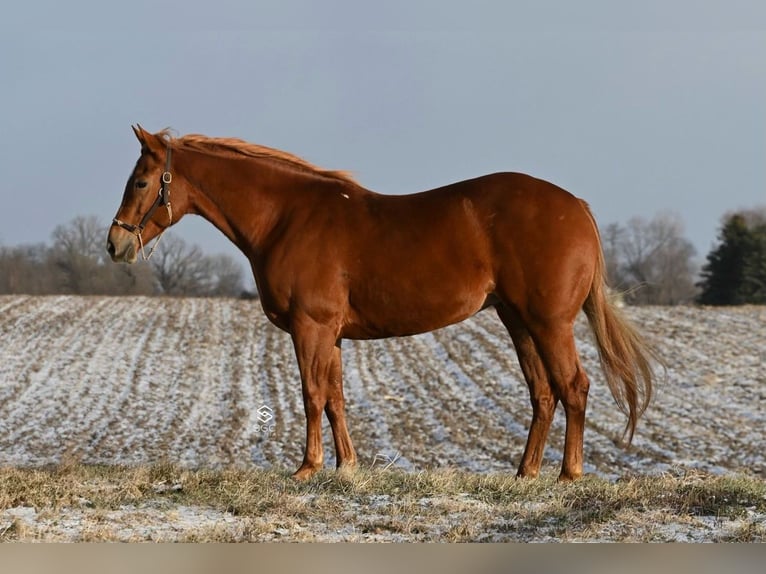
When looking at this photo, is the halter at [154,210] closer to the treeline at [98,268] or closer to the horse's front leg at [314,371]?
the horse's front leg at [314,371]

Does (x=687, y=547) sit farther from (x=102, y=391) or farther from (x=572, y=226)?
(x=102, y=391)

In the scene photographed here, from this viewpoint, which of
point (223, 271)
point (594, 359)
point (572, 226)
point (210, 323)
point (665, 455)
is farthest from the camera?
point (210, 323)

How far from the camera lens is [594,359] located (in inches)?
842

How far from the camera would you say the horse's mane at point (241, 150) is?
7.68m

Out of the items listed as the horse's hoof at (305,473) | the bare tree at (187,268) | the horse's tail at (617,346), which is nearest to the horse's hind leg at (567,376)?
the horse's tail at (617,346)

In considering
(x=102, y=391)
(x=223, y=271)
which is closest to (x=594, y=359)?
(x=223, y=271)

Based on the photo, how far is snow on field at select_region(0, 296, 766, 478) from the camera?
15.0 m

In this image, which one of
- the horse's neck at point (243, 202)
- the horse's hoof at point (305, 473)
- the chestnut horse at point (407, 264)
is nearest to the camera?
the horse's hoof at point (305, 473)

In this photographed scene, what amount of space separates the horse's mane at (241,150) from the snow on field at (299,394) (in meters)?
7.11

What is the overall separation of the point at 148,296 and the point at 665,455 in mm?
19300

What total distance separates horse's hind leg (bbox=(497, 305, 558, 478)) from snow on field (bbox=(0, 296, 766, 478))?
6.82 m

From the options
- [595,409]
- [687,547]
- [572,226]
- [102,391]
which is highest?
[572,226]

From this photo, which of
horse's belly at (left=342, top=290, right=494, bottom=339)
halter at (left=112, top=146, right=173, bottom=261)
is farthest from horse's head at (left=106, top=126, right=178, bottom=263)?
horse's belly at (left=342, top=290, right=494, bottom=339)

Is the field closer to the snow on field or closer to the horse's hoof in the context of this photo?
the snow on field
